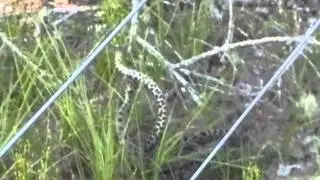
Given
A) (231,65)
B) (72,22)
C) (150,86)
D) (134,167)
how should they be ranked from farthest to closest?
(72,22), (231,65), (150,86), (134,167)

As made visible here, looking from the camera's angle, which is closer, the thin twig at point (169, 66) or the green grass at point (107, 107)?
the green grass at point (107, 107)

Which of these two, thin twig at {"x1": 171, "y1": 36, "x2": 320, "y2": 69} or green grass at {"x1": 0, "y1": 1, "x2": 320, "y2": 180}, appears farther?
thin twig at {"x1": 171, "y1": 36, "x2": 320, "y2": 69}

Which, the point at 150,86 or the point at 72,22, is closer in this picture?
the point at 150,86

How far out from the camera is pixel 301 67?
1979mm

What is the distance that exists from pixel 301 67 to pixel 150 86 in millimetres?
338

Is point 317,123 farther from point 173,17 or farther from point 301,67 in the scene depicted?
point 173,17

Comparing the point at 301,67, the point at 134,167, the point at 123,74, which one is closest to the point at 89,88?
the point at 123,74

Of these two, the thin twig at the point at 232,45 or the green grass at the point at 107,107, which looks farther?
the thin twig at the point at 232,45

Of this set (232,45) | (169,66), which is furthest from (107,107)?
(232,45)

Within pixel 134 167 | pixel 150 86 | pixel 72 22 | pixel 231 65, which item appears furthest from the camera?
pixel 72 22

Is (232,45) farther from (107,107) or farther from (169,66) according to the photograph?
(107,107)

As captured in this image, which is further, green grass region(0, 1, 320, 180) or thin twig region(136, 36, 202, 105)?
thin twig region(136, 36, 202, 105)

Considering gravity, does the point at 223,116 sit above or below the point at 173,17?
below

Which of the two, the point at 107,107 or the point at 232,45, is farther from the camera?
the point at 232,45
